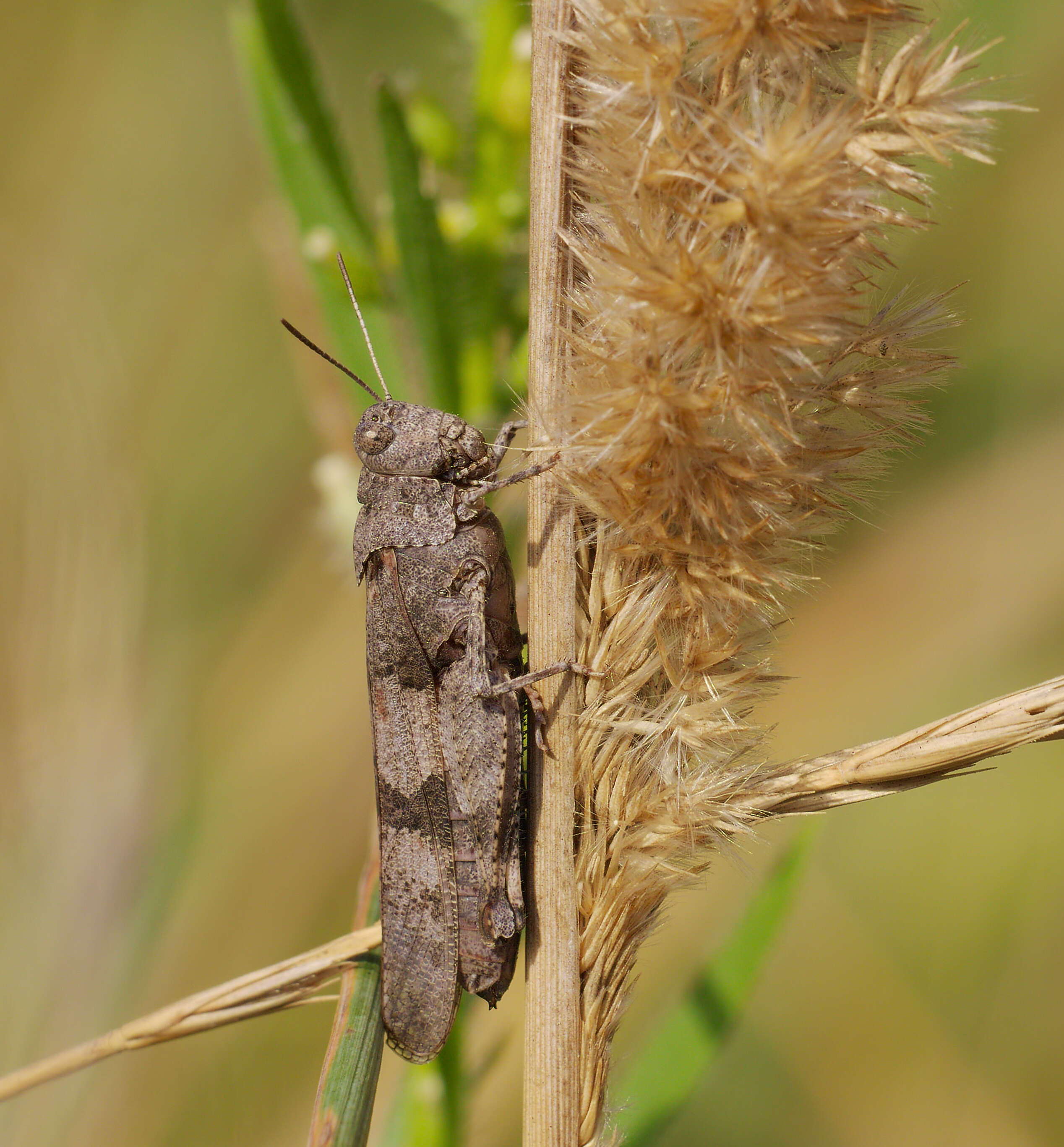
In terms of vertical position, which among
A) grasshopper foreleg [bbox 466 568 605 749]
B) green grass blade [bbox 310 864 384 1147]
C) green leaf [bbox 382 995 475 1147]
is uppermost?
grasshopper foreleg [bbox 466 568 605 749]

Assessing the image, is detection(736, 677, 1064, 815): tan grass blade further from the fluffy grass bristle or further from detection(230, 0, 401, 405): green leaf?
detection(230, 0, 401, 405): green leaf

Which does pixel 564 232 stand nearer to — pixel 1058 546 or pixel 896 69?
pixel 896 69

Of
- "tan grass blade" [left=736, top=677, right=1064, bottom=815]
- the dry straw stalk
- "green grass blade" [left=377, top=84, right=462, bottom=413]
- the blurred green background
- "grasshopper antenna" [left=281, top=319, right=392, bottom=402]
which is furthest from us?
the blurred green background

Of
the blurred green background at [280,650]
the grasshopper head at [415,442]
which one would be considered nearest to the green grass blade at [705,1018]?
the blurred green background at [280,650]

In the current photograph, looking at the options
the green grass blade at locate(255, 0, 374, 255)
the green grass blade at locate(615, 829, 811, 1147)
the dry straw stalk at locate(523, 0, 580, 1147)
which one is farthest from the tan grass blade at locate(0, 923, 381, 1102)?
the green grass blade at locate(255, 0, 374, 255)

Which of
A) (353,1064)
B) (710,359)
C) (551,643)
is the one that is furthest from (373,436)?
(353,1064)

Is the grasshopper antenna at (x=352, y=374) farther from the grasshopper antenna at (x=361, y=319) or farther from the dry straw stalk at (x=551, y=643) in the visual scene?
the dry straw stalk at (x=551, y=643)

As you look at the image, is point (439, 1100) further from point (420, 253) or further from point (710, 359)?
point (420, 253)
